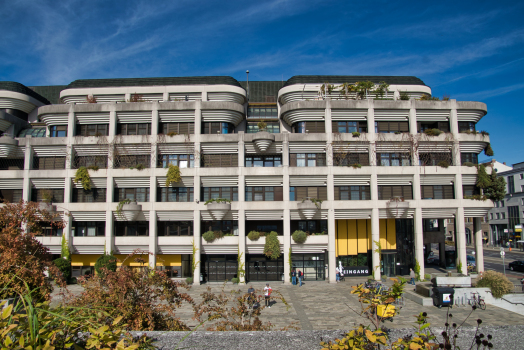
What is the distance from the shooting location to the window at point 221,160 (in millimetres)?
36719

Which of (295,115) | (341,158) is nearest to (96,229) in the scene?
(295,115)

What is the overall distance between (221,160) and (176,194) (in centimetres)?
597

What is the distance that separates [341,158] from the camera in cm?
3616

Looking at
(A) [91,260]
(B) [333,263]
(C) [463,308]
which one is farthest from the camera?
(A) [91,260]

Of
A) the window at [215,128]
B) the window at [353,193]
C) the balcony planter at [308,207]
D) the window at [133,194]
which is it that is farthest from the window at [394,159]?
the window at [133,194]

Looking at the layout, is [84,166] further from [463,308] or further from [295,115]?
[463,308]

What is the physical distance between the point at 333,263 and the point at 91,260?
25.4 meters

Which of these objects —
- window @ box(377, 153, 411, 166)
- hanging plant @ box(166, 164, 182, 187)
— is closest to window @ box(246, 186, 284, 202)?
hanging plant @ box(166, 164, 182, 187)

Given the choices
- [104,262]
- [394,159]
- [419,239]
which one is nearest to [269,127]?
[394,159]

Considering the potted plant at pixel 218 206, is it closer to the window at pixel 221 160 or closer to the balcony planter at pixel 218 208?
the balcony planter at pixel 218 208

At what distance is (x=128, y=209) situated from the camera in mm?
34406

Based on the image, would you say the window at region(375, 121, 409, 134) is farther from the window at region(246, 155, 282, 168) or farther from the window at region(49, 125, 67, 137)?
the window at region(49, 125, 67, 137)

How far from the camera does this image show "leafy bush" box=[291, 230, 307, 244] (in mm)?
34438

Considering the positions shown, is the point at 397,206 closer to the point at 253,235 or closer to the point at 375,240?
the point at 375,240
